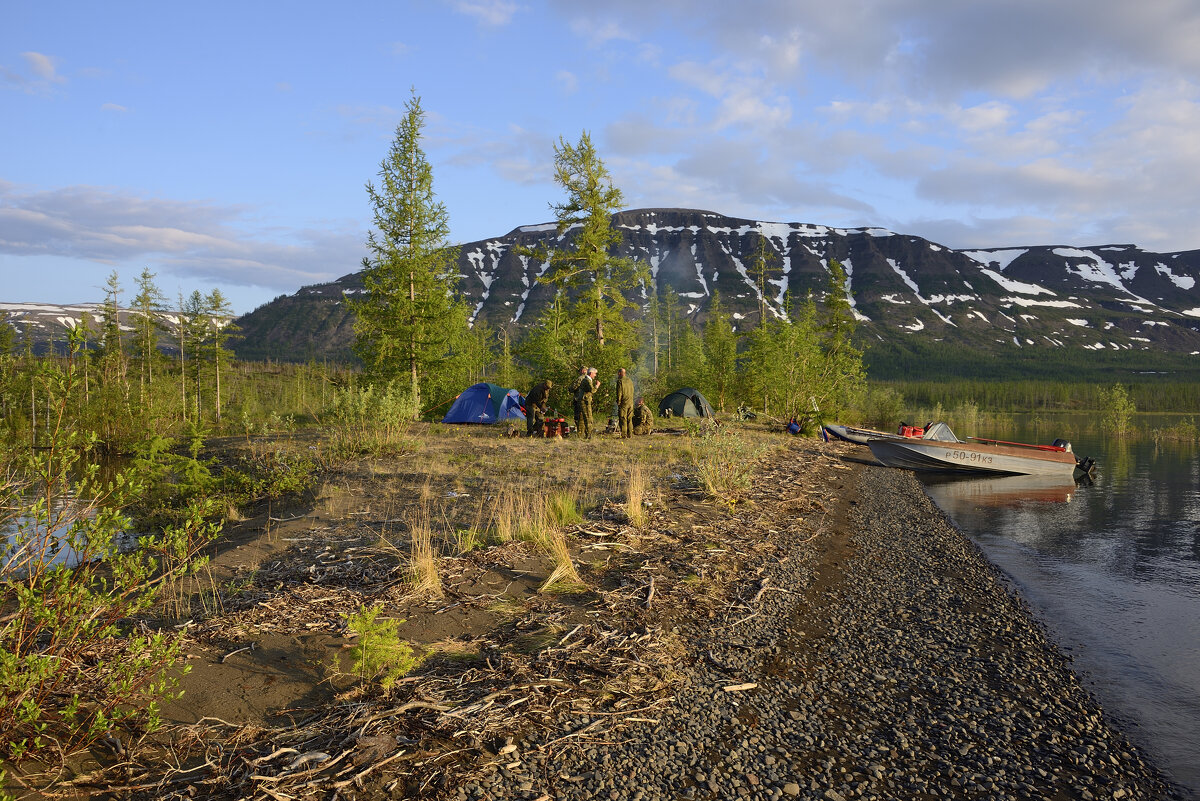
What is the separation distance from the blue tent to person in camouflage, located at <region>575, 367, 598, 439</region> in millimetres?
5678

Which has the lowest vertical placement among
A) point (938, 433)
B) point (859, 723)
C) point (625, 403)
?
point (859, 723)

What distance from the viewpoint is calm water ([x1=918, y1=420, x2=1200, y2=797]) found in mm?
5305

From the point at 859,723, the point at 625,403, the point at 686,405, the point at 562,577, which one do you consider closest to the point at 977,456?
the point at 686,405

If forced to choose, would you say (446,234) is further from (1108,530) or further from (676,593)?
(1108,530)

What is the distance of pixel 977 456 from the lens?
22.0 m

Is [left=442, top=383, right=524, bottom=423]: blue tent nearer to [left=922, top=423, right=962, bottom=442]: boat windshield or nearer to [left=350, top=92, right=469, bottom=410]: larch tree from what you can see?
[left=350, top=92, right=469, bottom=410]: larch tree

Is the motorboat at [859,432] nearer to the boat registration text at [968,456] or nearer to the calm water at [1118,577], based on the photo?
the boat registration text at [968,456]

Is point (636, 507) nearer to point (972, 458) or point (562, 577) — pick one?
point (562, 577)

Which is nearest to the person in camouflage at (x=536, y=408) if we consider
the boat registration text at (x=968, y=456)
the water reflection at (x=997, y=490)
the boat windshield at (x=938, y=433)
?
the water reflection at (x=997, y=490)

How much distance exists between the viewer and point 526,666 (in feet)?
14.9

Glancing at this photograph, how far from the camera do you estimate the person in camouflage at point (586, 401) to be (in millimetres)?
18266

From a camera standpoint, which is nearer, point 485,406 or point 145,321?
point 485,406

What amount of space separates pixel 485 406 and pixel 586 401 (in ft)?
23.6

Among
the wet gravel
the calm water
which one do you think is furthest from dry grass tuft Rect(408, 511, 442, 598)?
the calm water
